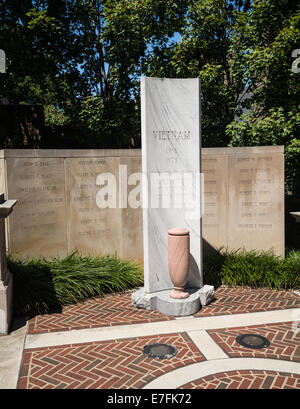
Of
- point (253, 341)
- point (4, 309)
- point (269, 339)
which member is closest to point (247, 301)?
point (269, 339)

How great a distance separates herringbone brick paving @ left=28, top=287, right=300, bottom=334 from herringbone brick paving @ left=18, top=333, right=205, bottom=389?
0.79 metres

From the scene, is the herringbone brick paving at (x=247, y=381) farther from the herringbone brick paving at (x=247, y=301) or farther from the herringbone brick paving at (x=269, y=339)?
the herringbone brick paving at (x=247, y=301)

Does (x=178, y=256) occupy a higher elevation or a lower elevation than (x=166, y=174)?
lower

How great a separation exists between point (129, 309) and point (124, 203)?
2925mm

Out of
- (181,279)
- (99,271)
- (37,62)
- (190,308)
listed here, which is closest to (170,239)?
(181,279)

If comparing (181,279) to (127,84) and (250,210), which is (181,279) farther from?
(127,84)

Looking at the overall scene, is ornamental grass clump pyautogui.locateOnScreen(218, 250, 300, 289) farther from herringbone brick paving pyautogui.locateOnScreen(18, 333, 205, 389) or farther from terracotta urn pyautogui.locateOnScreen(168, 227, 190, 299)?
herringbone brick paving pyautogui.locateOnScreen(18, 333, 205, 389)

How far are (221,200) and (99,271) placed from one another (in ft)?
11.4

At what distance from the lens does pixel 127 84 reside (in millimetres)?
13250

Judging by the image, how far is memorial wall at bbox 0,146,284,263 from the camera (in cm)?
845

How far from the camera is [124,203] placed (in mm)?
9227

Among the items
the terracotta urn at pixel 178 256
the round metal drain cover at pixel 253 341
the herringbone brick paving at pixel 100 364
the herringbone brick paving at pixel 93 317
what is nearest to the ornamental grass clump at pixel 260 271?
the terracotta urn at pixel 178 256

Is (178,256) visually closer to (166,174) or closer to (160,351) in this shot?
(166,174)
